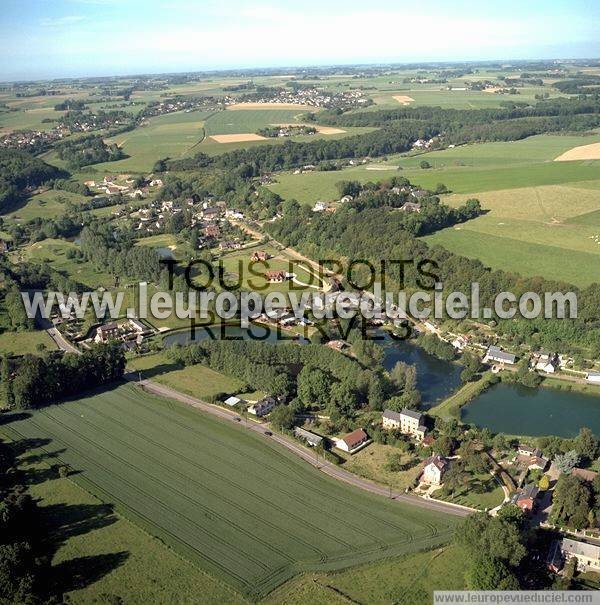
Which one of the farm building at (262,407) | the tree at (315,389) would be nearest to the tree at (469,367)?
A: the tree at (315,389)

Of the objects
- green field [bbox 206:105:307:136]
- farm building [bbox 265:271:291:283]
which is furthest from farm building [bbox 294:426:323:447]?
green field [bbox 206:105:307:136]

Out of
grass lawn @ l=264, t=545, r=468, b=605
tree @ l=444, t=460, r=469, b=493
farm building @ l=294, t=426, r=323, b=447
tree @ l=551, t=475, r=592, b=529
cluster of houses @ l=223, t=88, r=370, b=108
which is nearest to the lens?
grass lawn @ l=264, t=545, r=468, b=605

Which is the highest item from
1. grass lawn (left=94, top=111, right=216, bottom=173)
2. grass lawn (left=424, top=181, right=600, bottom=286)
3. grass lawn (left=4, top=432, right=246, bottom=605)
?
grass lawn (left=94, top=111, right=216, bottom=173)

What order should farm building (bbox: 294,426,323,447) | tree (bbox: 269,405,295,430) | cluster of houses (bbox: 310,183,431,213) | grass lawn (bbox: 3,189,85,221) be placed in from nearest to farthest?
farm building (bbox: 294,426,323,447) → tree (bbox: 269,405,295,430) → cluster of houses (bbox: 310,183,431,213) → grass lawn (bbox: 3,189,85,221)

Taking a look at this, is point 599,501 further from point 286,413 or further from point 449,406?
point 286,413

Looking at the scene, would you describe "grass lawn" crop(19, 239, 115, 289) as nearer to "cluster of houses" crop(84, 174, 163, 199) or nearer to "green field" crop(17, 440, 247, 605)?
"cluster of houses" crop(84, 174, 163, 199)

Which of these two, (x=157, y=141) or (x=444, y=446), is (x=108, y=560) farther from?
(x=157, y=141)
